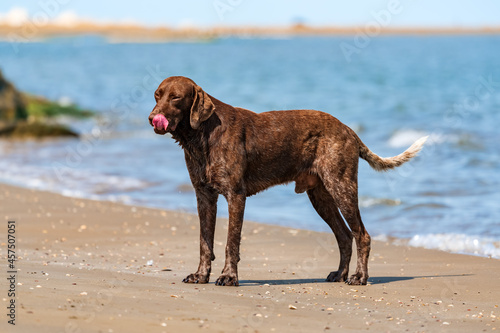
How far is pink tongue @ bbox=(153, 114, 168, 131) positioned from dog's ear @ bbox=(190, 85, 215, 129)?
302mm

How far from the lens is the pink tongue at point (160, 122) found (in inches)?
269

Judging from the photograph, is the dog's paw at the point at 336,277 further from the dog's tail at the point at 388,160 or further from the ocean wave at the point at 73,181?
the ocean wave at the point at 73,181

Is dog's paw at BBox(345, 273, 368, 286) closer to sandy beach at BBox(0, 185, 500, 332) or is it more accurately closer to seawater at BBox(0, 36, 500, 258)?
sandy beach at BBox(0, 185, 500, 332)

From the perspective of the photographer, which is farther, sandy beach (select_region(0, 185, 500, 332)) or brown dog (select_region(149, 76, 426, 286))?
brown dog (select_region(149, 76, 426, 286))

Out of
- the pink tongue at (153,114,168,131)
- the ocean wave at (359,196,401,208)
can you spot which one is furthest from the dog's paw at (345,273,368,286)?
the ocean wave at (359,196,401,208)

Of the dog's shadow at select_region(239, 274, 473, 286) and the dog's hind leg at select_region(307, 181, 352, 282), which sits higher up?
the dog's hind leg at select_region(307, 181, 352, 282)

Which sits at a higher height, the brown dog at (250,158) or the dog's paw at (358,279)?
the brown dog at (250,158)

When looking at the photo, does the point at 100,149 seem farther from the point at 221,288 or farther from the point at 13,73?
the point at 13,73

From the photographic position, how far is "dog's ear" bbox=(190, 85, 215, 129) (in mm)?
7133

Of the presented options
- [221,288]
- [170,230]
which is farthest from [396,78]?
[221,288]

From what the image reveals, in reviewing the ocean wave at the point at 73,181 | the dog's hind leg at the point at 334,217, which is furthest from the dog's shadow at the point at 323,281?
the ocean wave at the point at 73,181

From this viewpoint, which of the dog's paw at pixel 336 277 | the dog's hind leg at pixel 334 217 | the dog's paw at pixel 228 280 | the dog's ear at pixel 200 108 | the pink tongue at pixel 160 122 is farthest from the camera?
the dog's hind leg at pixel 334 217

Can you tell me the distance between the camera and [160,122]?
22.5 ft

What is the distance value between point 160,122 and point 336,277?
2.39 m
